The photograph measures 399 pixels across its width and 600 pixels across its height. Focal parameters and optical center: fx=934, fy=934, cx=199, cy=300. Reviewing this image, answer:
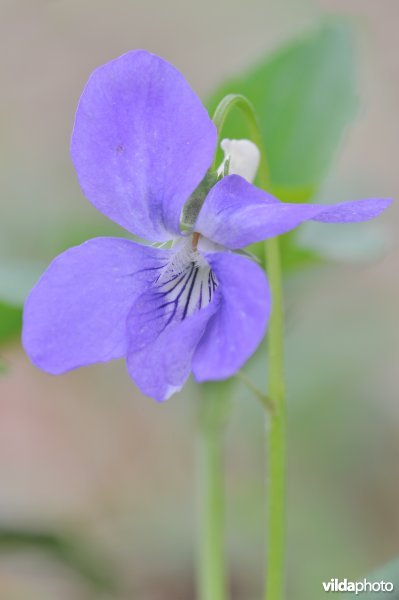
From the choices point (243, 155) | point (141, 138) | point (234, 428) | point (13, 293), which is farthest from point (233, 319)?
point (234, 428)

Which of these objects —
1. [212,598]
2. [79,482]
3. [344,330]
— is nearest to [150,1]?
[344,330]

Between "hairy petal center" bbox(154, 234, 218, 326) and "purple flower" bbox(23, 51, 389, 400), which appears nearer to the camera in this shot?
"purple flower" bbox(23, 51, 389, 400)

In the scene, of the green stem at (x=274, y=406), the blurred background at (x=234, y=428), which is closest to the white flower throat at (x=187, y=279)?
the green stem at (x=274, y=406)

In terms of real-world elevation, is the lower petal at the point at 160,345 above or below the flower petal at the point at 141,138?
below

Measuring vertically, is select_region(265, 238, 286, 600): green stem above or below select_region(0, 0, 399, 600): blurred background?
below

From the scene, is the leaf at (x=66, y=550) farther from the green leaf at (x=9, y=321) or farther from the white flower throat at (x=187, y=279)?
the white flower throat at (x=187, y=279)

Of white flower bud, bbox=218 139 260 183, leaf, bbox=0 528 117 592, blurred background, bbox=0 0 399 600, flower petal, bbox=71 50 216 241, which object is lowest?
leaf, bbox=0 528 117 592

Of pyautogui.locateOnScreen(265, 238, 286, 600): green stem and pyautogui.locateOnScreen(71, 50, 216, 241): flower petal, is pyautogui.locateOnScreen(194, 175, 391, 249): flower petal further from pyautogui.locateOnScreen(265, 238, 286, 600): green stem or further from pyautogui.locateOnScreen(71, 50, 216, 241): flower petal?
pyautogui.locateOnScreen(265, 238, 286, 600): green stem

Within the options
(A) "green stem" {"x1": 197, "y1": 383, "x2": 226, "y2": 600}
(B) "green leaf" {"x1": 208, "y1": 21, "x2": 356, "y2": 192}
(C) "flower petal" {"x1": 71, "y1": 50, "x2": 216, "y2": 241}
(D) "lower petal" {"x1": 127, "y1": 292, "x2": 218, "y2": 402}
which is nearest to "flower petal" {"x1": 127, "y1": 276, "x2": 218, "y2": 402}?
(D) "lower petal" {"x1": 127, "y1": 292, "x2": 218, "y2": 402}
